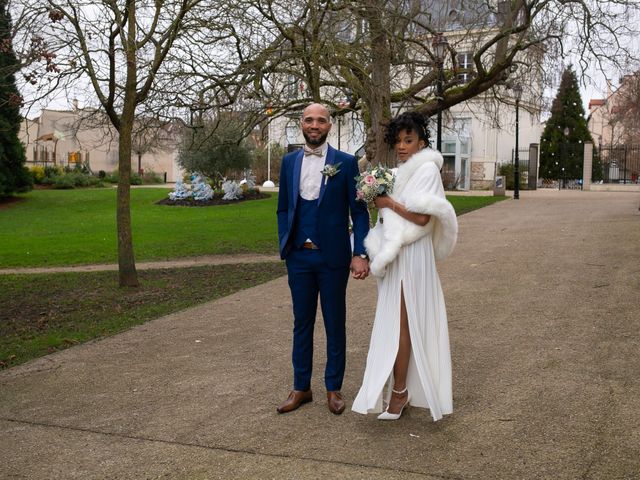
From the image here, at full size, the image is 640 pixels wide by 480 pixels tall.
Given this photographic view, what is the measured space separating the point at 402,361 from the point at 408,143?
1.37 meters

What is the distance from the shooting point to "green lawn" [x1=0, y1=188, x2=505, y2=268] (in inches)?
628

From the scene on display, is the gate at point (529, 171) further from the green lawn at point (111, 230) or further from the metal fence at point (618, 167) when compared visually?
the green lawn at point (111, 230)

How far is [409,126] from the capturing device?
4.55 metres

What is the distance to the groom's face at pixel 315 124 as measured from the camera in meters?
4.75

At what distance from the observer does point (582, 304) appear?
8164 mm

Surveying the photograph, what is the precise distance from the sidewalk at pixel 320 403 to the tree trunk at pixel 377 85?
6.66 m

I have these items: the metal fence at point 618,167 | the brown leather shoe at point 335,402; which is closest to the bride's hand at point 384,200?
the brown leather shoe at point 335,402

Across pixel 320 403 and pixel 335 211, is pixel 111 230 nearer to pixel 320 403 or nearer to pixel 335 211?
pixel 320 403

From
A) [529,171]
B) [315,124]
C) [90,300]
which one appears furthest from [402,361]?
[529,171]

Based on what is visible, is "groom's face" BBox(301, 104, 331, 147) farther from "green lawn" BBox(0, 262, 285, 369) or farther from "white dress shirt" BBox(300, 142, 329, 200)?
"green lawn" BBox(0, 262, 285, 369)

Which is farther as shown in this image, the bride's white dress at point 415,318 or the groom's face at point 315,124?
the groom's face at point 315,124

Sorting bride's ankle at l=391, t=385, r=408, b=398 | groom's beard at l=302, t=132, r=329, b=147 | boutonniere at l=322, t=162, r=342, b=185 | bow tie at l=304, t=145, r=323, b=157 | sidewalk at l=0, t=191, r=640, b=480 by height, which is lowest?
sidewalk at l=0, t=191, r=640, b=480

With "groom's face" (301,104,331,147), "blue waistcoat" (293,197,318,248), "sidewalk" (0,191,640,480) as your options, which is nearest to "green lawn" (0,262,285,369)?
"sidewalk" (0,191,640,480)

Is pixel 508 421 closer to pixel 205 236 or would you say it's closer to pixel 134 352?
pixel 134 352
